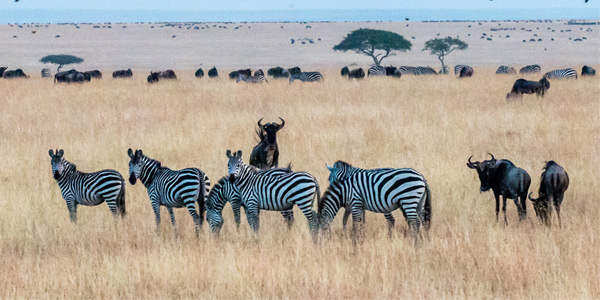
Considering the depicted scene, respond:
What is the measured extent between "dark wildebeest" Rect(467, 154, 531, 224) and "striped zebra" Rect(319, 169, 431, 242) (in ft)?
3.29

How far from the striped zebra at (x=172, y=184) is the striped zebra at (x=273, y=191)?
0.40 metres

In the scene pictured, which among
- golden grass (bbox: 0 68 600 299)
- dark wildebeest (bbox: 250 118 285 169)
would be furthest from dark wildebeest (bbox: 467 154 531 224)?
dark wildebeest (bbox: 250 118 285 169)

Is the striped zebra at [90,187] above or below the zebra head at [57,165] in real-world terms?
below

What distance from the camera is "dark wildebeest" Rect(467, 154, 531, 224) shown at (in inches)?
303

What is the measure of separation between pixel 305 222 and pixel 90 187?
8.06 ft

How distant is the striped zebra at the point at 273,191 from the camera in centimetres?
702

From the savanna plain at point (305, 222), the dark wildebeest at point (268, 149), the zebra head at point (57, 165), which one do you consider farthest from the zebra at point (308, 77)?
the zebra head at point (57, 165)

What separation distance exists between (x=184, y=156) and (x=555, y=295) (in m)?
8.06

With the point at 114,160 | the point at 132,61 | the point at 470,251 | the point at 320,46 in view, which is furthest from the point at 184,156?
the point at 320,46

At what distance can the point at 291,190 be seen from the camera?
7027 millimetres

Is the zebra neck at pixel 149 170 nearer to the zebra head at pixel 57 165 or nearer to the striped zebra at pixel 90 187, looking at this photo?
the striped zebra at pixel 90 187

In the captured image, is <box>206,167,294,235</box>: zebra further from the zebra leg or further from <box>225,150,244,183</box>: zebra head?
the zebra leg

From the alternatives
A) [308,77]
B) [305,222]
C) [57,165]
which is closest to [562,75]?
[308,77]

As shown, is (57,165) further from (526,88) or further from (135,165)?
(526,88)
